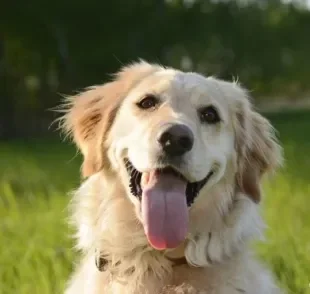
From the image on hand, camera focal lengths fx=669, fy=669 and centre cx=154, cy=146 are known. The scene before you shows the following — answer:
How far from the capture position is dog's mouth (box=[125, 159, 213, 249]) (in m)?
3.25

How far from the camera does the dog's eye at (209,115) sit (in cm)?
357

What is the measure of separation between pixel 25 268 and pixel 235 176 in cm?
170

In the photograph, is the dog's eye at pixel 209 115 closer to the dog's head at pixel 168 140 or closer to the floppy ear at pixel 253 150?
the dog's head at pixel 168 140

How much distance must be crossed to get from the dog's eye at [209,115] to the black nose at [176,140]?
387 mm

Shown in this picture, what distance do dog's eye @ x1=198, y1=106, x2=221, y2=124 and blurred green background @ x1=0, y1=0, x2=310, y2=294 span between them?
3332 mm

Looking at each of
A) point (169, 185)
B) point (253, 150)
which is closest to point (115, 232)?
point (169, 185)

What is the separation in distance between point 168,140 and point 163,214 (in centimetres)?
36

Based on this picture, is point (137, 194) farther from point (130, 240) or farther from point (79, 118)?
point (79, 118)

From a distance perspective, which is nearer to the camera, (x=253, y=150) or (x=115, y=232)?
(x=115, y=232)

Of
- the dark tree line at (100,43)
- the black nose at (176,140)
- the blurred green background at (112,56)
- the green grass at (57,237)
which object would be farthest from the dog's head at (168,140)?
the dark tree line at (100,43)

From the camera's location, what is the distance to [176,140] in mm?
3182

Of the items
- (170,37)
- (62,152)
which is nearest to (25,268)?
(62,152)

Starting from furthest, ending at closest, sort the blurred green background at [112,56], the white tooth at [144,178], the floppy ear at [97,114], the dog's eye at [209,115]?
1. the blurred green background at [112,56]
2. the floppy ear at [97,114]
3. the dog's eye at [209,115]
4. the white tooth at [144,178]

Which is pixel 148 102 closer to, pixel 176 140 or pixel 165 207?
pixel 176 140
